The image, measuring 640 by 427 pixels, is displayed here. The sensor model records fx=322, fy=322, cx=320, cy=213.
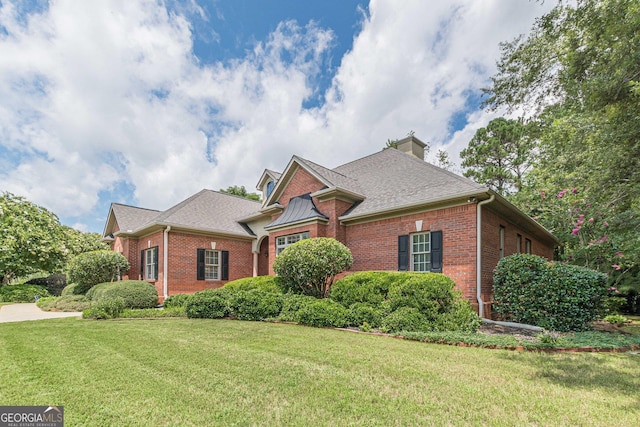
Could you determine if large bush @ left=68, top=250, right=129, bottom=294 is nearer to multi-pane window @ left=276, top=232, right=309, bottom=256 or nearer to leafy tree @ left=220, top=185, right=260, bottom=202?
multi-pane window @ left=276, top=232, right=309, bottom=256

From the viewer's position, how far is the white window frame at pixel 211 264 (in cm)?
1641

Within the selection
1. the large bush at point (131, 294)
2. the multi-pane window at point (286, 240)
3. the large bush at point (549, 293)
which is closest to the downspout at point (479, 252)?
the large bush at point (549, 293)

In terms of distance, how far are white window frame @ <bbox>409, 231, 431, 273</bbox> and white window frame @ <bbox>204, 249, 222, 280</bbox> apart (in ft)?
33.7

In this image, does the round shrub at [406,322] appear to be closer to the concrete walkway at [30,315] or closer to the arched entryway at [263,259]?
the concrete walkway at [30,315]

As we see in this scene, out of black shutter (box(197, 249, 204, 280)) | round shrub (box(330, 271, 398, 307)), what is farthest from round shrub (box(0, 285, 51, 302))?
round shrub (box(330, 271, 398, 307))

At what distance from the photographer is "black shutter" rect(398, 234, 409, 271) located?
1114 cm

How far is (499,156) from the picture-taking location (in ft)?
84.6

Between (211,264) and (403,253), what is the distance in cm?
1016

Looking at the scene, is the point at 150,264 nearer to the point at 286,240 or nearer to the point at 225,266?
the point at 225,266

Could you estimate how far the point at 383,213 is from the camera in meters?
11.8

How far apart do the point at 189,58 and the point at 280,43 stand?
349 centimetres

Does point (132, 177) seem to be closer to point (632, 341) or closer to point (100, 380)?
point (100, 380)

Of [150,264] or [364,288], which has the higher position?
[364,288]

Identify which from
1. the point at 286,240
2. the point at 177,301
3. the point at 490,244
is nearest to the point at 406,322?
the point at 490,244
